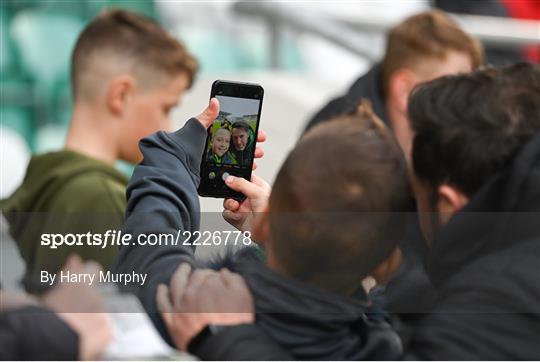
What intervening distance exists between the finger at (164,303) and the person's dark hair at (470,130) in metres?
0.39

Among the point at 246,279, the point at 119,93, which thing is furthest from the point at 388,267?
the point at 119,93

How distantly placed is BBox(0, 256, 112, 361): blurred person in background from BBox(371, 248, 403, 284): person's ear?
0.37 m

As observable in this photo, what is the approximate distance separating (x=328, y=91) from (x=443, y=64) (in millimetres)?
2014

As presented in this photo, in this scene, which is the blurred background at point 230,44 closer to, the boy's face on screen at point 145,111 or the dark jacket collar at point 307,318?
the boy's face on screen at point 145,111

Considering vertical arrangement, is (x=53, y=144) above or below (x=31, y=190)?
below

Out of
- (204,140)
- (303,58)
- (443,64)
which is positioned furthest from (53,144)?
(204,140)

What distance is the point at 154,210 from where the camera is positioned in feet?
5.38

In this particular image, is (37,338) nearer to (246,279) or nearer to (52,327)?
(52,327)

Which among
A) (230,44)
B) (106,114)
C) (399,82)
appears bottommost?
(230,44)

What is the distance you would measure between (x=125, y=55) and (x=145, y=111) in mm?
306

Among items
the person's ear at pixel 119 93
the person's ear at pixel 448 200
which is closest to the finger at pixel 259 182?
the person's ear at pixel 448 200

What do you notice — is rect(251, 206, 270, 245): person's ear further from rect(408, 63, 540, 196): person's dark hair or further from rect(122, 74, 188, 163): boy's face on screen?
rect(122, 74, 188, 163): boy's face on screen

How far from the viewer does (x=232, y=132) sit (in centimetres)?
167

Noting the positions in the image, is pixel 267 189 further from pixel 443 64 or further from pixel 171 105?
pixel 443 64
